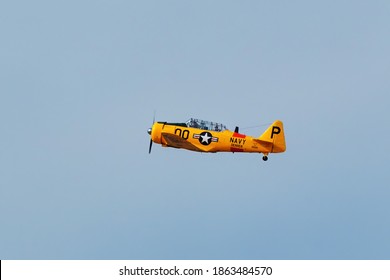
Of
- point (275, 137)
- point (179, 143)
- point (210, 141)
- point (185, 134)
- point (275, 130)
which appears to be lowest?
point (179, 143)

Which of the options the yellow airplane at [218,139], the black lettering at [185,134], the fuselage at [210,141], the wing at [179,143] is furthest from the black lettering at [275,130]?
the black lettering at [185,134]

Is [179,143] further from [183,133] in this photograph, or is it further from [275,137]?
[275,137]

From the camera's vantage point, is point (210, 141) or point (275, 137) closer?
point (275, 137)

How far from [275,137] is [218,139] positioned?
3.71 m

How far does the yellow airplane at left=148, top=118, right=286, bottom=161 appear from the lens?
67.2 m

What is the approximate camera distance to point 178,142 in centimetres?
6775

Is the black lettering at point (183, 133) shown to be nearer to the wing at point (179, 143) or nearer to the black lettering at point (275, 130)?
the wing at point (179, 143)

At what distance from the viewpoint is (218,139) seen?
67.5 meters

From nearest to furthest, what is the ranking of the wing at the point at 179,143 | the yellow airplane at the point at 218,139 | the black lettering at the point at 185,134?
the yellow airplane at the point at 218,139 < the wing at the point at 179,143 < the black lettering at the point at 185,134

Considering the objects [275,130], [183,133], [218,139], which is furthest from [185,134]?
[275,130]

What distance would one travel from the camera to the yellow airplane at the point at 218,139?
6725 centimetres

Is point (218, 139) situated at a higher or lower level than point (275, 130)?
lower
